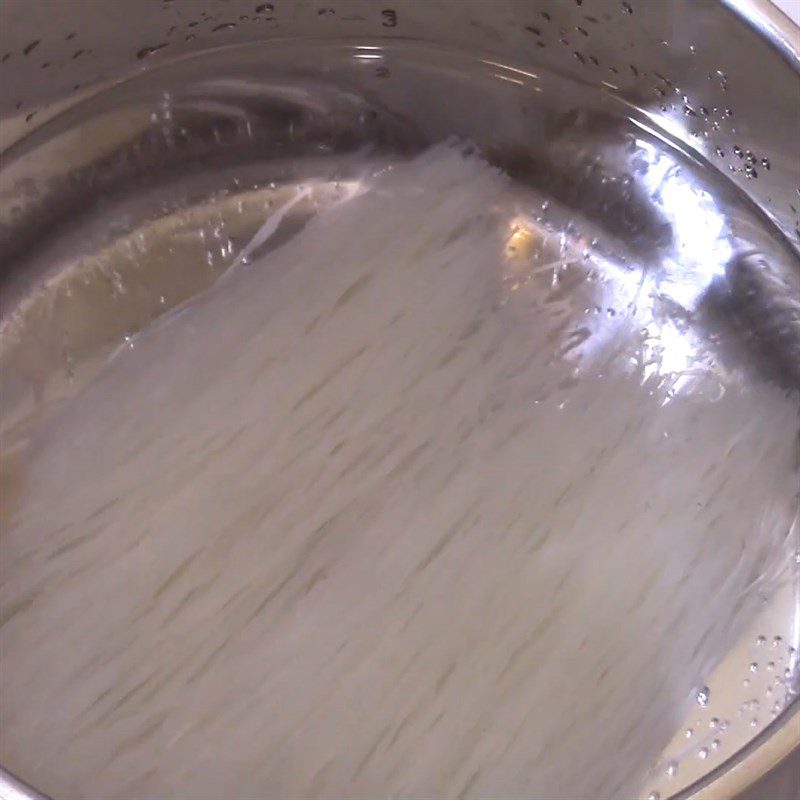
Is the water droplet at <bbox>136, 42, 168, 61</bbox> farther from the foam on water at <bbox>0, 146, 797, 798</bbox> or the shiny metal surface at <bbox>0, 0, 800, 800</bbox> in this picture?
the foam on water at <bbox>0, 146, 797, 798</bbox>

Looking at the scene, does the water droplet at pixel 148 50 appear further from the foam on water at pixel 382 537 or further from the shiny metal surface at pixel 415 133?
the foam on water at pixel 382 537

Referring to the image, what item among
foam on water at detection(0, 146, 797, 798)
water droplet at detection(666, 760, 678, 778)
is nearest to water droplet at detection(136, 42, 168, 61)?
foam on water at detection(0, 146, 797, 798)

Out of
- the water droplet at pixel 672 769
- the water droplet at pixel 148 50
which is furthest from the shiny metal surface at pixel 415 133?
the water droplet at pixel 672 769

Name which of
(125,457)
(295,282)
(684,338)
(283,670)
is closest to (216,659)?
(283,670)

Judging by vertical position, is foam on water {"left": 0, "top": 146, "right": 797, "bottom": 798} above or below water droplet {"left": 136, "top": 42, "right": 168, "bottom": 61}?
below

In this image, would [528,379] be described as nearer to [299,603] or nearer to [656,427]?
[656,427]

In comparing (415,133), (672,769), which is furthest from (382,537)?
(415,133)

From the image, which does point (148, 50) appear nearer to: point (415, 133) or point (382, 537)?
point (415, 133)
